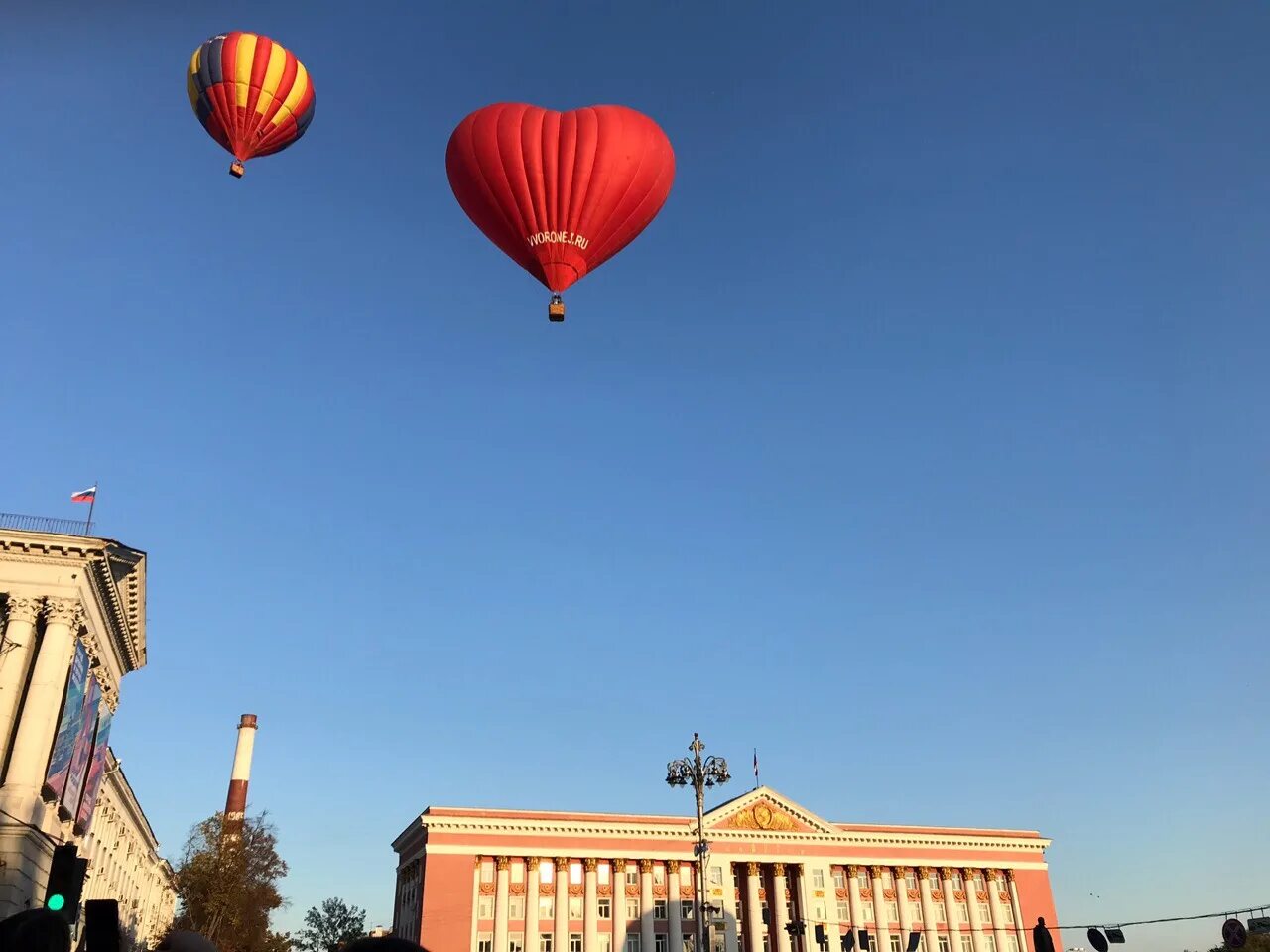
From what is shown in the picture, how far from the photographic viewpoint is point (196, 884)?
53906mm

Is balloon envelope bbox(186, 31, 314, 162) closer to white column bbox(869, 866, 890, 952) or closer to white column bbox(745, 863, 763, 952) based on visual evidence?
white column bbox(745, 863, 763, 952)

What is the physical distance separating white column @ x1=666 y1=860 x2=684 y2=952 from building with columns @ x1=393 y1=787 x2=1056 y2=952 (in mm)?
66

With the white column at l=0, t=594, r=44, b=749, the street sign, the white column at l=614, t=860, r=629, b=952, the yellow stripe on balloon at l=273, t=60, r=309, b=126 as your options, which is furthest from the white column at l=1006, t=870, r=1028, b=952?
the yellow stripe on balloon at l=273, t=60, r=309, b=126

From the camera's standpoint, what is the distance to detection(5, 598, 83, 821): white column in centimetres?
3516

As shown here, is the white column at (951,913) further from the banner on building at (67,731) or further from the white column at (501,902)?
the banner on building at (67,731)

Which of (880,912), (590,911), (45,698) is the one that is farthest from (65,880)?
(880,912)

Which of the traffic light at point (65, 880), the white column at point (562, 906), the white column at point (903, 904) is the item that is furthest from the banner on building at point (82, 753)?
the white column at point (903, 904)

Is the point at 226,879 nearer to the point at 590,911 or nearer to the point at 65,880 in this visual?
the point at 590,911

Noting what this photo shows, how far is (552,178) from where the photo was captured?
25250 mm

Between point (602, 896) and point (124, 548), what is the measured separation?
38.3m

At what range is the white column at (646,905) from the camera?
62406 mm

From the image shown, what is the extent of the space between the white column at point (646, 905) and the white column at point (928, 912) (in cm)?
1947

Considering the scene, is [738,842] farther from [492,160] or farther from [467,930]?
[492,160]

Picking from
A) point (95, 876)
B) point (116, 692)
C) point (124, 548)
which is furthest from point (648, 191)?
point (95, 876)
